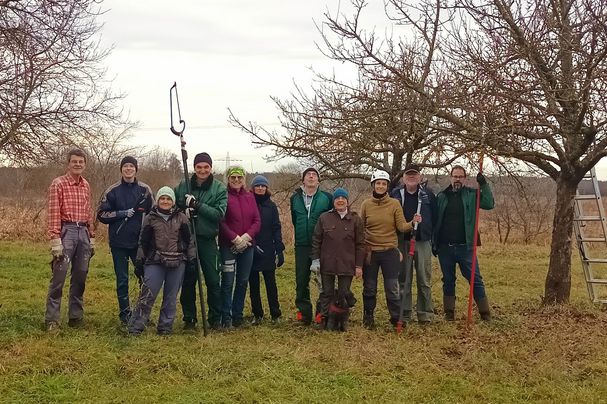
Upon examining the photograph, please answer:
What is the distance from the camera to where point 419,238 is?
25.3 feet

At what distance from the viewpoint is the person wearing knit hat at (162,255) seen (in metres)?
6.70

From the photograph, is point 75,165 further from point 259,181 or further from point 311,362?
point 311,362

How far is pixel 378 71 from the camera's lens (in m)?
8.62

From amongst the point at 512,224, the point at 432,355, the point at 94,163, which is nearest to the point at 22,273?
the point at 432,355

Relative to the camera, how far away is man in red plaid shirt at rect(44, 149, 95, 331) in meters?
6.67

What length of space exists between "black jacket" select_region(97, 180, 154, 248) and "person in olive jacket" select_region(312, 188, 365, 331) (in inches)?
81.4

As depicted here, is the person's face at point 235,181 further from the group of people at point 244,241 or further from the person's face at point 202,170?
the person's face at point 202,170

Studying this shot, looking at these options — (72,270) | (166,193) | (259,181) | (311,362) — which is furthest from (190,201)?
(311,362)

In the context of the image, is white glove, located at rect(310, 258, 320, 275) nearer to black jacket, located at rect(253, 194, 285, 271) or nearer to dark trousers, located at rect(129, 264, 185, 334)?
black jacket, located at rect(253, 194, 285, 271)

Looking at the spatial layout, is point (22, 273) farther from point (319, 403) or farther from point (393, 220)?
point (319, 403)

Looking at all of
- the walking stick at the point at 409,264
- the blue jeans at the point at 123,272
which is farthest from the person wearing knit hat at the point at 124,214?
the walking stick at the point at 409,264

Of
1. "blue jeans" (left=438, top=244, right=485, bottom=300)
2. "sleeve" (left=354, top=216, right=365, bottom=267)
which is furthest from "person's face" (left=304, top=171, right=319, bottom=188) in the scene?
"blue jeans" (left=438, top=244, right=485, bottom=300)

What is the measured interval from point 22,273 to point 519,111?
9373 mm

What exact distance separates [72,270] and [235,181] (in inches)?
83.3
